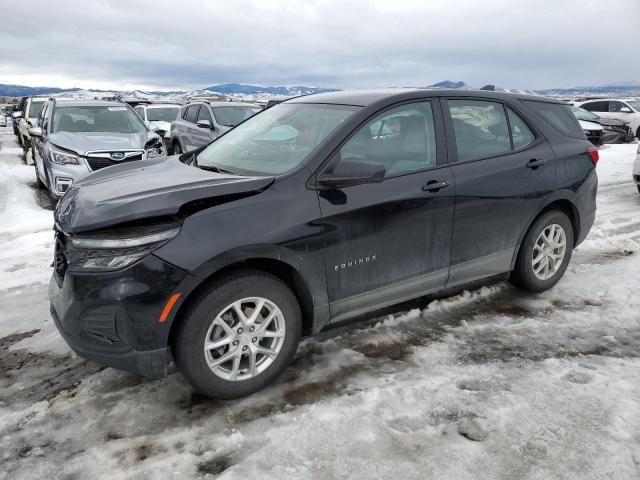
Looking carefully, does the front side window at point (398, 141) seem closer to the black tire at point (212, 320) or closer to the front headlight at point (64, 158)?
the black tire at point (212, 320)

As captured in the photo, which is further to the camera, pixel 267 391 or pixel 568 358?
pixel 568 358

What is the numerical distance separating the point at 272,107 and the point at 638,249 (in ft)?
14.5

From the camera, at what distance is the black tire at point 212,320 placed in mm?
2615

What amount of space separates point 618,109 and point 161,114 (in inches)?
689

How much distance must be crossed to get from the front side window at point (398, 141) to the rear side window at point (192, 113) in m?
9.94

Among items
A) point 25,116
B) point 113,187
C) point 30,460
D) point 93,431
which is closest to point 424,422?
point 93,431

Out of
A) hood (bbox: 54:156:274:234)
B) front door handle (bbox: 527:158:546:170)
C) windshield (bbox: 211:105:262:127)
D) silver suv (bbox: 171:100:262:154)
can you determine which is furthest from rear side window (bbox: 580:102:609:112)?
hood (bbox: 54:156:274:234)

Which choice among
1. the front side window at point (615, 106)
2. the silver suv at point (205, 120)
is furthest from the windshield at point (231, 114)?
the front side window at point (615, 106)

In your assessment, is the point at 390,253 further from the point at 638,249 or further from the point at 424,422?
the point at 638,249

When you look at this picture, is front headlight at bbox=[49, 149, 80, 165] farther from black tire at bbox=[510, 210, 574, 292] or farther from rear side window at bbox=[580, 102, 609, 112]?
rear side window at bbox=[580, 102, 609, 112]

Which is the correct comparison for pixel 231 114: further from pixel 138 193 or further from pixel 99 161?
pixel 138 193

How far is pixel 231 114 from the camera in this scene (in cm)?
1220

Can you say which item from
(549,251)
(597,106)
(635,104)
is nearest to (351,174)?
(549,251)

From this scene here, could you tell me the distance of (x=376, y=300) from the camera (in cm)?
331
